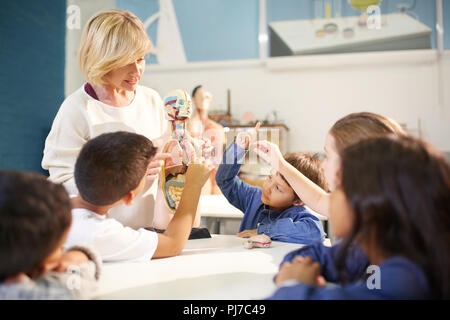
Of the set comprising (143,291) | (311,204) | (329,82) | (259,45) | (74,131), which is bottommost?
(143,291)

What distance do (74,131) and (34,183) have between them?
50cm

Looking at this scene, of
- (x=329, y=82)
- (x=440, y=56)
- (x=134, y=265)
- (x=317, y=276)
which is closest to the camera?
(x=317, y=276)

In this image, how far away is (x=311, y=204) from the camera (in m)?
0.96

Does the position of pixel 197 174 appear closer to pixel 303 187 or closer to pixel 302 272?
pixel 303 187

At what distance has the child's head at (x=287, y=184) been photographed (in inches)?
50.6

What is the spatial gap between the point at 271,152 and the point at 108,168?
0.48m

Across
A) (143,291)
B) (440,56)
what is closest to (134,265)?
(143,291)

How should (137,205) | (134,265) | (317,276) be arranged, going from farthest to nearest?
(137,205) < (134,265) < (317,276)

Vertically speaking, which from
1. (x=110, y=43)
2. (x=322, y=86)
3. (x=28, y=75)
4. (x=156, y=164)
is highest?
(x=322, y=86)

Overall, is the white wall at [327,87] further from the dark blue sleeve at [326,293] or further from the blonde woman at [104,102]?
the dark blue sleeve at [326,293]

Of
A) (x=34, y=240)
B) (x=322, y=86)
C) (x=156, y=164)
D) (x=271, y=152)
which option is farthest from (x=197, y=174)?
(x=322, y=86)

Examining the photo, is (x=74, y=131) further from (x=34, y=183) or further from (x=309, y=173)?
(x=309, y=173)

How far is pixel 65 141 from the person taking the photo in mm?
985

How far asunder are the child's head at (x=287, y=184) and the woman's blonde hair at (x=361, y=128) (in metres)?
0.45
